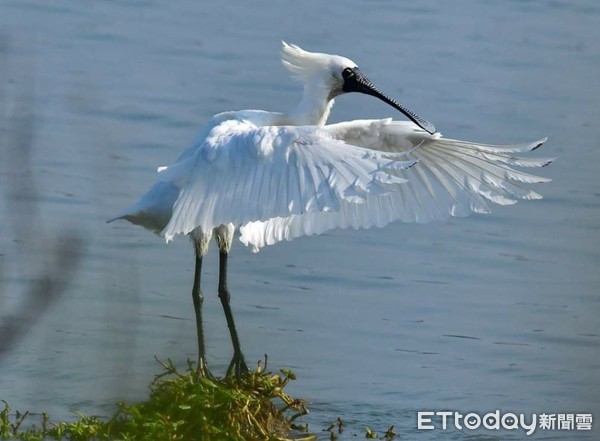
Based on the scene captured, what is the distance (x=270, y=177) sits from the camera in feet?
19.8

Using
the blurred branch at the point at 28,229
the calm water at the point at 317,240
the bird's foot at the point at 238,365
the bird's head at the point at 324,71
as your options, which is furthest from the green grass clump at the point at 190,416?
the blurred branch at the point at 28,229

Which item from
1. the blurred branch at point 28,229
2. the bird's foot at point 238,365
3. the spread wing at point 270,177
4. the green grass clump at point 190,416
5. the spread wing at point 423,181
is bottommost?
the blurred branch at point 28,229

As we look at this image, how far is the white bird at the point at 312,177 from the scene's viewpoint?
5.90 meters

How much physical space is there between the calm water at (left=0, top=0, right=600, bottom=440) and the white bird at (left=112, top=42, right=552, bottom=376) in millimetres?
512

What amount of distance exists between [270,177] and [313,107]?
175 cm

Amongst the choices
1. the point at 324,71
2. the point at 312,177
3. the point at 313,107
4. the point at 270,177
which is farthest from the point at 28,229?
the point at 324,71

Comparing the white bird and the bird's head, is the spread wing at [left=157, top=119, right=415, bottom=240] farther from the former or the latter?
the bird's head

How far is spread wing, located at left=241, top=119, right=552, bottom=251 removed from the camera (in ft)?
22.6

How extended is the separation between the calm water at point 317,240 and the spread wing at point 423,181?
2.23 ft

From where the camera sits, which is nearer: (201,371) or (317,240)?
(201,371)

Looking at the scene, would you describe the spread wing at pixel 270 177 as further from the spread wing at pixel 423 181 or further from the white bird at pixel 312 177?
the spread wing at pixel 423 181

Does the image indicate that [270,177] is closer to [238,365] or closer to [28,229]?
[238,365]

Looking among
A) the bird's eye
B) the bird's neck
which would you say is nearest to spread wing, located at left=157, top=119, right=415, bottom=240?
the bird's neck

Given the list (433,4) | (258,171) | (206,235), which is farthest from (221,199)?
(433,4)
